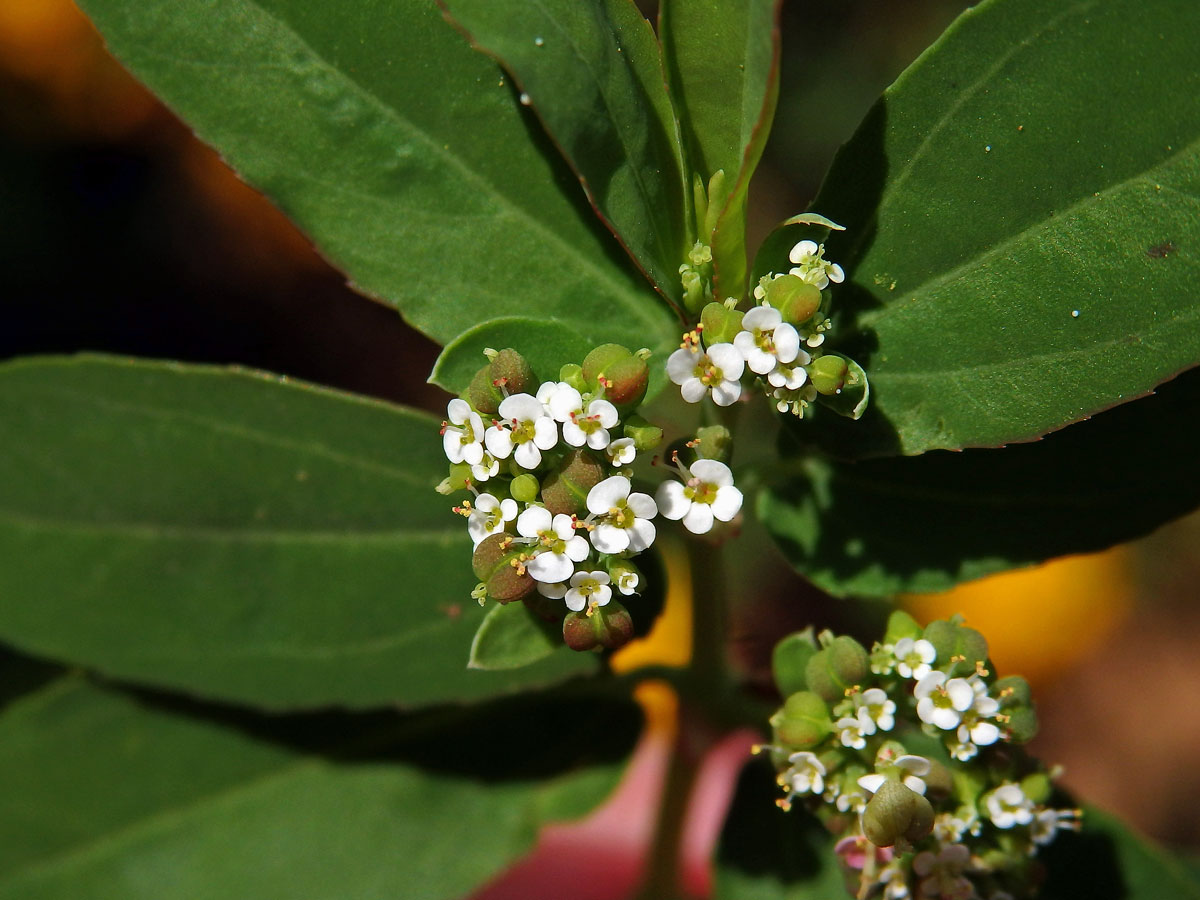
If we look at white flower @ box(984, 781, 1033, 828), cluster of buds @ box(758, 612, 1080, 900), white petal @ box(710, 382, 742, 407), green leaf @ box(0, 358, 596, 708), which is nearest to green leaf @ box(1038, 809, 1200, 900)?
cluster of buds @ box(758, 612, 1080, 900)

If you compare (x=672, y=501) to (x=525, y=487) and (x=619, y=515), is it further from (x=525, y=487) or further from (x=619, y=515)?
(x=525, y=487)

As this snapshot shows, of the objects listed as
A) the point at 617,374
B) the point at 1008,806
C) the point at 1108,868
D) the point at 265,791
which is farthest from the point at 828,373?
the point at 265,791

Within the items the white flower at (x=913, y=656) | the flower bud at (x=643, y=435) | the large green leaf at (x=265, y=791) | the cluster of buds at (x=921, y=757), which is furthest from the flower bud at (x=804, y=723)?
the large green leaf at (x=265, y=791)

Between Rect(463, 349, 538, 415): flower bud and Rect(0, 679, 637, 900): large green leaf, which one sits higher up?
Rect(463, 349, 538, 415): flower bud

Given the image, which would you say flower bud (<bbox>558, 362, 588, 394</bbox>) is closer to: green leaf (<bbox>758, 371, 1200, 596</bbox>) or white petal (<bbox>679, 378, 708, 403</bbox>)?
white petal (<bbox>679, 378, 708, 403</bbox>)

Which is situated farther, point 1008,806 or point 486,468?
point 1008,806

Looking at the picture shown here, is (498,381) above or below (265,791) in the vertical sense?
above

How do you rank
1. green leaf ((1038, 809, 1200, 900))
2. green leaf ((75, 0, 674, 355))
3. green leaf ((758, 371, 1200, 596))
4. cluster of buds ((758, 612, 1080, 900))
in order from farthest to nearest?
green leaf ((1038, 809, 1200, 900)) → green leaf ((758, 371, 1200, 596)) → green leaf ((75, 0, 674, 355)) → cluster of buds ((758, 612, 1080, 900))
